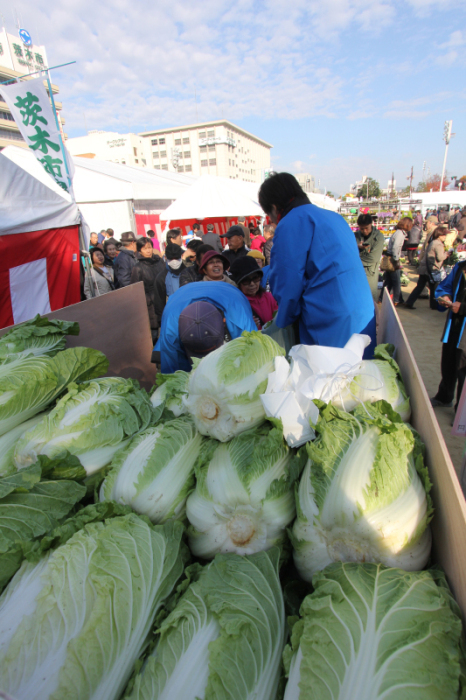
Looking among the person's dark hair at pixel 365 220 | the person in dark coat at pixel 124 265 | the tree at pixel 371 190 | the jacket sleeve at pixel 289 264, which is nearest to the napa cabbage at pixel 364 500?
the jacket sleeve at pixel 289 264

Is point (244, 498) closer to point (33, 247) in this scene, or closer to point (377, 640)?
point (377, 640)

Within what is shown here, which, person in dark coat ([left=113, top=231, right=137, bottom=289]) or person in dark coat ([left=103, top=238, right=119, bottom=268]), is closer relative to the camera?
person in dark coat ([left=113, top=231, right=137, bottom=289])

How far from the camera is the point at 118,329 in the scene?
Result: 3609mm

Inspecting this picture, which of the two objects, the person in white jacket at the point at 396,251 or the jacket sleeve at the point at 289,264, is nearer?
the jacket sleeve at the point at 289,264

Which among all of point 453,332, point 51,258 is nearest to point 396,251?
point 453,332

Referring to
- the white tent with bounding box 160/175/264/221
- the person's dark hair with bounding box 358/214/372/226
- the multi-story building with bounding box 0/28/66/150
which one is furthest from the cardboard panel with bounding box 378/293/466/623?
the multi-story building with bounding box 0/28/66/150

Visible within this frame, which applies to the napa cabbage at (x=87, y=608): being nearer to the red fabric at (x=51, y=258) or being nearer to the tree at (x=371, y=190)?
the red fabric at (x=51, y=258)

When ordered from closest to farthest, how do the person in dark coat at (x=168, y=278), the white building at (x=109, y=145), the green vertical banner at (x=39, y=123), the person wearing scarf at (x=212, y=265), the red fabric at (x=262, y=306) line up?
the person wearing scarf at (x=212, y=265)
the red fabric at (x=262, y=306)
the green vertical banner at (x=39, y=123)
the person in dark coat at (x=168, y=278)
the white building at (x=109, y=145)

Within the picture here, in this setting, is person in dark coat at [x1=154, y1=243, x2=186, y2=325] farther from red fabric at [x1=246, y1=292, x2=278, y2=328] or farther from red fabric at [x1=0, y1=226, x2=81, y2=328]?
red fabric at [x1=246, y1=292, x2=278, y2=328]

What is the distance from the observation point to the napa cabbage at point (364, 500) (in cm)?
117

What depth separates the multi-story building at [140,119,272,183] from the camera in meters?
106

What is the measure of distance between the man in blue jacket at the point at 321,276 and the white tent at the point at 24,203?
4180 mm

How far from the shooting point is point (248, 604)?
1140 millimetres

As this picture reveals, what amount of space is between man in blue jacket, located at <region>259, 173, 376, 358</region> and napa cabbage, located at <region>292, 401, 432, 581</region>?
1243 mm
